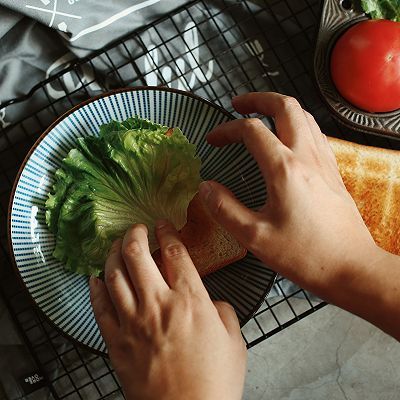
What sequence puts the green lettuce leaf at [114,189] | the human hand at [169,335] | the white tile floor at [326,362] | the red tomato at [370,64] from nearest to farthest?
the human hand at [169,335], the green lettuce leaf at [114,189], the red tomato at [370,64], the white tile floor at [326,362]

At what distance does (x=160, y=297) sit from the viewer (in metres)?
0.93

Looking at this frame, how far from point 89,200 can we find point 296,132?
44cm

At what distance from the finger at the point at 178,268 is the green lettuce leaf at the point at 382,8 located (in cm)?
75

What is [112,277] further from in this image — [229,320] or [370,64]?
[370,64]

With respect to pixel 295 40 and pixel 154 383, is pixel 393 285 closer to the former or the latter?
pixel 154 383

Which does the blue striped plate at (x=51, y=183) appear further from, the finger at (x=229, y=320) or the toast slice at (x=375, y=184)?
the toast slice at (x=375, y=184)

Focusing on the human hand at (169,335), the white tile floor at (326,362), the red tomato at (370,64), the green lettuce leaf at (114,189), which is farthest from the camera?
the white tile floor at (326,362)

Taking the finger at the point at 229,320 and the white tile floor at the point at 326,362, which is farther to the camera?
the white tile floor at the point at 326,362

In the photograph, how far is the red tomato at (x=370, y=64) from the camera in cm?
129

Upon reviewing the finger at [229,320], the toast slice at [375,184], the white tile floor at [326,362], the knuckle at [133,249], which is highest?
the knuckle at [133,249]

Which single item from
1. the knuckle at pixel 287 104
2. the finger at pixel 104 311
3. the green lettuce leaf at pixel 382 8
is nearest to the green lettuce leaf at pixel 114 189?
the finger at pixel 104 311

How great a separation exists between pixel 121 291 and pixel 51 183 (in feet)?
1.15

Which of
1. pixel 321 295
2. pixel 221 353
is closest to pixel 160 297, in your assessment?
pixel 221 353

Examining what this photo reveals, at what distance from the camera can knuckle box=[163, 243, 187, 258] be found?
967 mm
